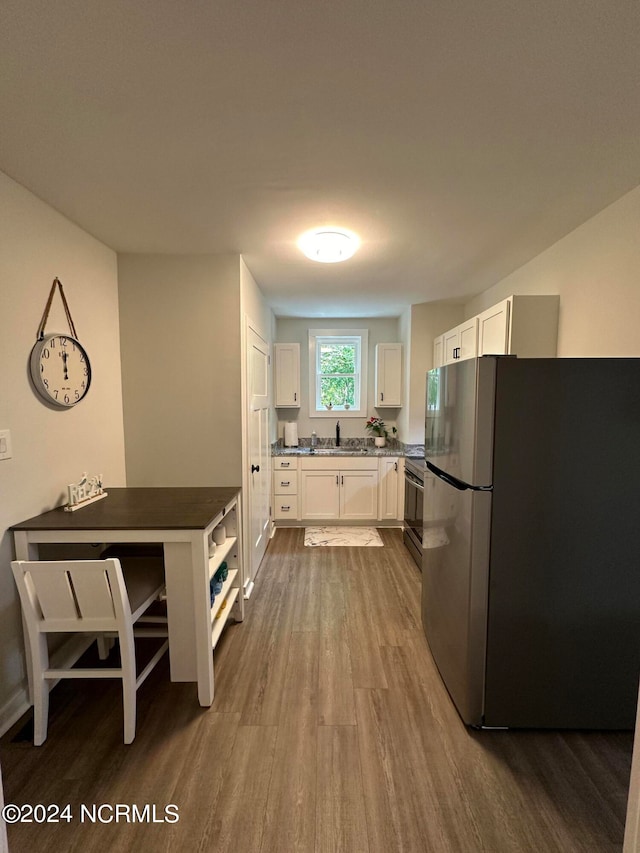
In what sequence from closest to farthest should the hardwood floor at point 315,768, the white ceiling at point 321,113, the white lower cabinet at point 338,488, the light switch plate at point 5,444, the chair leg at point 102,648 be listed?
the white ceiling at point 321,113 → the hardwood floor at point 315,768 → the light switch plate at point 5,444 → the chair leg at point 102,648 → the white lower cabinet at point 338,488

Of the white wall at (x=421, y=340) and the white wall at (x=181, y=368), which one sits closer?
the white wall at (x=181, y=368)

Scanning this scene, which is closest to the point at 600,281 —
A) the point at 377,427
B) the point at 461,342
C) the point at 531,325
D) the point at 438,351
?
the point at 531,325

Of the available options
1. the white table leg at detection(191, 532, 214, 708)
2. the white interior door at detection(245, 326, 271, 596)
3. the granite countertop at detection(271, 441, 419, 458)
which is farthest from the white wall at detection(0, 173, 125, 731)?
the granite countertop at detection(271, 441, 419, 458)

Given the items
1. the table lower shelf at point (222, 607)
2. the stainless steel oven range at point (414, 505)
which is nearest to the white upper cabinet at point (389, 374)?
the stainless steel oven range at point (414, 505)

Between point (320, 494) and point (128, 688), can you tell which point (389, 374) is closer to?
point (320, 494)

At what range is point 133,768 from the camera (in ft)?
4.94

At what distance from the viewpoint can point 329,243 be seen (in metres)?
2.30

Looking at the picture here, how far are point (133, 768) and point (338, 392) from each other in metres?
4.09

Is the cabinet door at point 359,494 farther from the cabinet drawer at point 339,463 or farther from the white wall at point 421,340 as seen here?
the white wall at point 421,340

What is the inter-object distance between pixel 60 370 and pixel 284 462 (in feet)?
8.43

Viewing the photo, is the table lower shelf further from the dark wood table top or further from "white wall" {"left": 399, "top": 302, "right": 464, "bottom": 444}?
"white wall" {"left": 399, "top": 302, "right": 464, "bottom": 444}

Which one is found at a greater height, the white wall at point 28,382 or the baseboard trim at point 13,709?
the white wall at point 28,382

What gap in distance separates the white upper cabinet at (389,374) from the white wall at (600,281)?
2.14 meters

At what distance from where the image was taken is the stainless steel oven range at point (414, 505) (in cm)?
334
